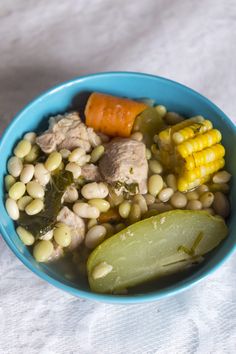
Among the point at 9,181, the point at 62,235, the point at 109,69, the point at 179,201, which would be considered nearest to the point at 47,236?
the point at 62,235

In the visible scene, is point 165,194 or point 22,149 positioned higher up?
point 22,149

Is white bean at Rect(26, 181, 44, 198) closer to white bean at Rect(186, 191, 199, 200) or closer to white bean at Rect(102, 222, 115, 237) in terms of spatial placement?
white bean at Rect(102, 222, 115, 237)

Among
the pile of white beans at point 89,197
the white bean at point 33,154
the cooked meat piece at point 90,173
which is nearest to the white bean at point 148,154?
the pile of white beans at point 89,197

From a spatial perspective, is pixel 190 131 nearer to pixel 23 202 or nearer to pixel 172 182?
pixel 172 182

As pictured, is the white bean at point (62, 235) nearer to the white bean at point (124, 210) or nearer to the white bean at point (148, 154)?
the white bean at point (124, 210)

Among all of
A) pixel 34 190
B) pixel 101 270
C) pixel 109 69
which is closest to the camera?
pixel 101 270

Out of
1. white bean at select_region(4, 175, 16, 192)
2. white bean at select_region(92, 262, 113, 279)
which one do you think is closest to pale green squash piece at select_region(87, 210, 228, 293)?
white bean at select_region(92, 262, 113, 279)

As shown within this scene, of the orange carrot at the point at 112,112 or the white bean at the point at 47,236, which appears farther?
the orange carrot at the point at 112,112
